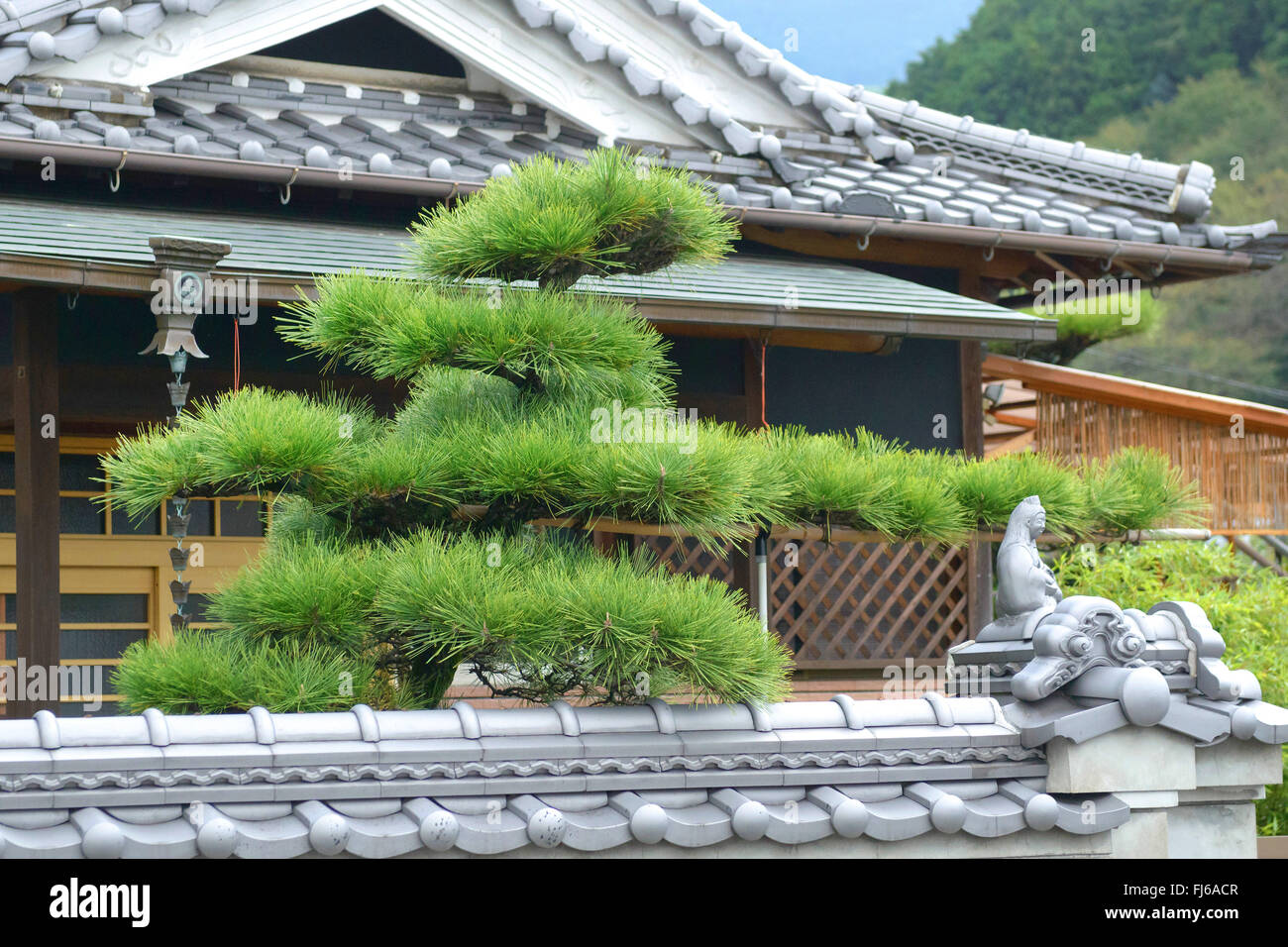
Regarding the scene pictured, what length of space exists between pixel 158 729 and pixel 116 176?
495 centimetres

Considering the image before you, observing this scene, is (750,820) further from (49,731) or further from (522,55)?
(522,55)

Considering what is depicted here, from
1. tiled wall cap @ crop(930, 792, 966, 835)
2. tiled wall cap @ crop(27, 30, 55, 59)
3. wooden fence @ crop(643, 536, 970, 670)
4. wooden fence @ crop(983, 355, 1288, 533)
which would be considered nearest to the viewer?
tiled wall cap @ crop(930, 792, 966, 835)

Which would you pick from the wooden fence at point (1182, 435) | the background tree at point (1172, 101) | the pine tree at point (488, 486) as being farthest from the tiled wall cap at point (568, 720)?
the background tree at point (1172, 101)

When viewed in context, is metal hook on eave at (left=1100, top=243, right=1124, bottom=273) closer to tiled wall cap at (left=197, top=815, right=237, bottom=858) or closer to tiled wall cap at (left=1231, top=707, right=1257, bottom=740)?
tiled wall cap at (left=1231, top=707, right=1257, bottom=740)

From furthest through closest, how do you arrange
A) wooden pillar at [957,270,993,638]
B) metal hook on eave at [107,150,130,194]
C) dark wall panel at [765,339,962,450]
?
dark wall panel at [765,339,962,450]
wooden pillar at [957,270,993,638]
metal hook on eave at [107,150,130,194]

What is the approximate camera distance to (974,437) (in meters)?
9.88

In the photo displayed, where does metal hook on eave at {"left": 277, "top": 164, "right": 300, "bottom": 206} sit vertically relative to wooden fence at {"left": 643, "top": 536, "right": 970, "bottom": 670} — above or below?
above

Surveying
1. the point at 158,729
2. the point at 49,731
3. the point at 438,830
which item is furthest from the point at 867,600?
the point at 49,731

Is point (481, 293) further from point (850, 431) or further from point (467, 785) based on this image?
point (850, 431)

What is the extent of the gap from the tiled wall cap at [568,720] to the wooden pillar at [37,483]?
13.5 feet

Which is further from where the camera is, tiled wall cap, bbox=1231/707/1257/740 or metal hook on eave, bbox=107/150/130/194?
metal hook on eave, bbox=107/150/130/194

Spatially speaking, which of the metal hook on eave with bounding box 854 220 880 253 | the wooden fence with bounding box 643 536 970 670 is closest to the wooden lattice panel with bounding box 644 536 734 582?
the wooden fence with bounding box 643 536 970 670

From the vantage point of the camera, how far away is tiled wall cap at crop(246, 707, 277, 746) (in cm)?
405

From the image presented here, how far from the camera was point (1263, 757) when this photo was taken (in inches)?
190
